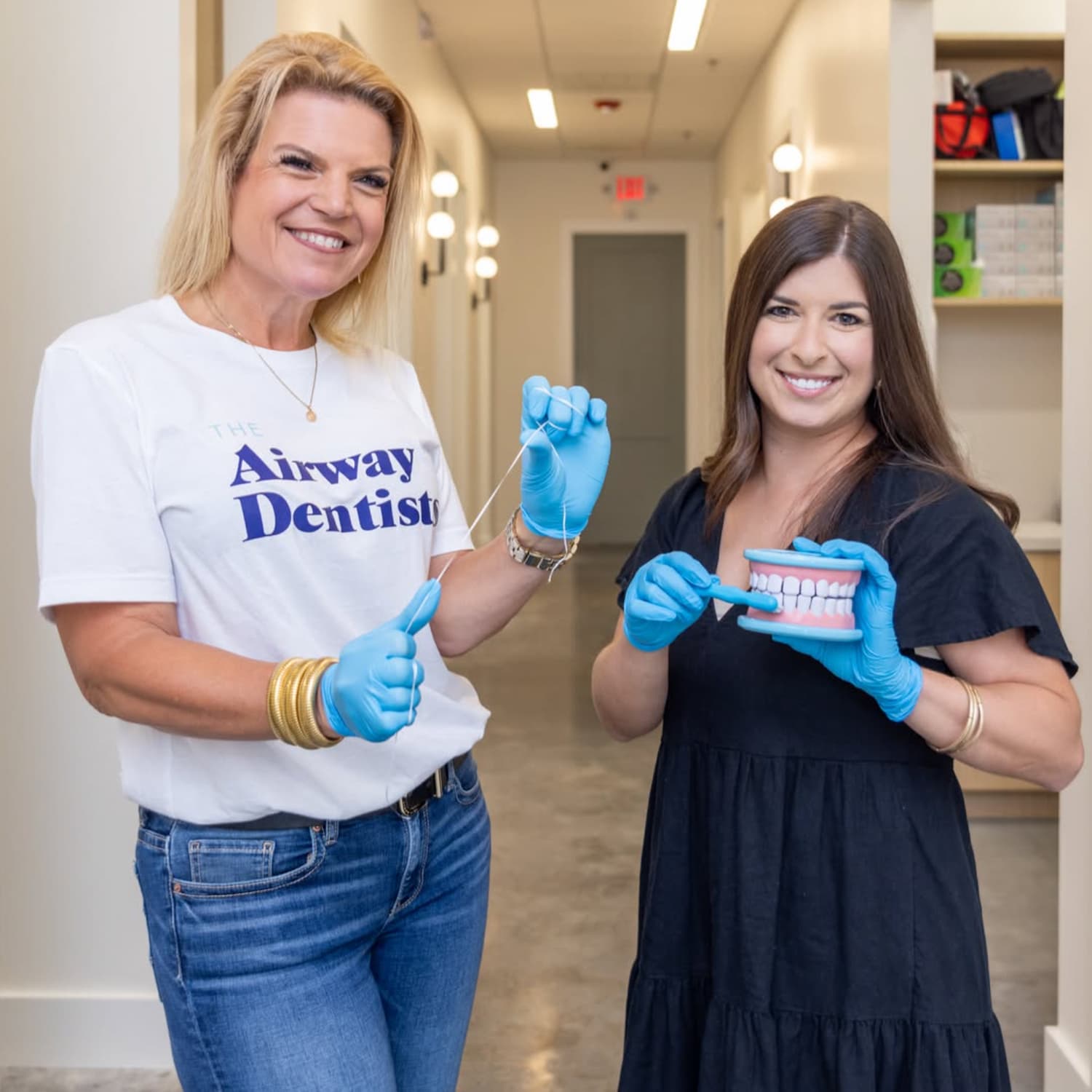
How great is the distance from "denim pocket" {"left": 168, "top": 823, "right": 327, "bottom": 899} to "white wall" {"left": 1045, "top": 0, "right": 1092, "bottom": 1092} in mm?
1425

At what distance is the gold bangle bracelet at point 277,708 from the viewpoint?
43.4 inches

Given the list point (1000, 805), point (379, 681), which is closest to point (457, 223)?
point (1000, 805)

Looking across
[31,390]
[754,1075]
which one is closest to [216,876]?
[754,1075]

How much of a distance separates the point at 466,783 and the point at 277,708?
37cm

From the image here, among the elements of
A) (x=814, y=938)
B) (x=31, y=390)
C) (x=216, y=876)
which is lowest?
(x=814, y=938)

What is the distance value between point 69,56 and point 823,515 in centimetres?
180

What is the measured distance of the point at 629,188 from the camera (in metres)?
11.3

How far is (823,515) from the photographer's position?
1.42m

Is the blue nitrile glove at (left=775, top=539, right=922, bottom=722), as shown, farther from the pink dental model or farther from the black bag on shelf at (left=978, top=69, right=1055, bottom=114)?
the black bag on shelf at (left=978, top=69, right=1055, bottom=114)

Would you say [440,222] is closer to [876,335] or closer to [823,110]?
[823,110]

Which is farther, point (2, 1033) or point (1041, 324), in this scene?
point (1041, 324)

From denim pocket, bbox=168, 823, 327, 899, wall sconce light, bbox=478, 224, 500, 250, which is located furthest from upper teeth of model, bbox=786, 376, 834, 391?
wall sconce light, bbox=478, 224, 500, 250

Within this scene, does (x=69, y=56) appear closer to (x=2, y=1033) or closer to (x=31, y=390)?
(x=31, y=390)

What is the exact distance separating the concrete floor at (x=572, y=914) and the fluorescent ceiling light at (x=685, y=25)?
3773 mm
